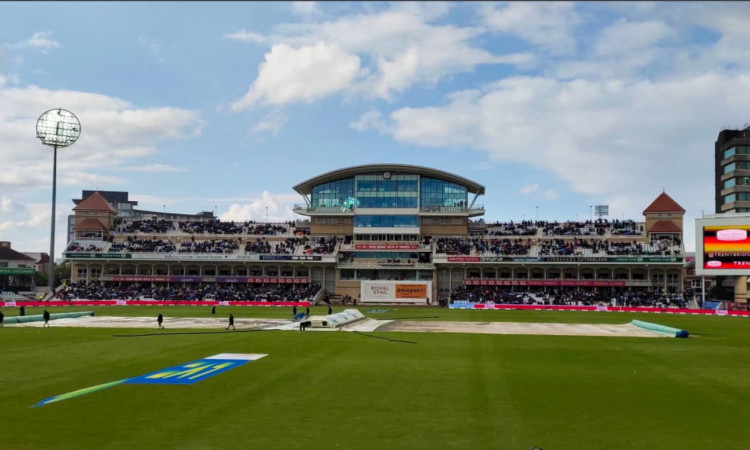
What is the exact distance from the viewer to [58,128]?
91625 millimetres

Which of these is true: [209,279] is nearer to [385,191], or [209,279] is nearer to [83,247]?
[83,247]

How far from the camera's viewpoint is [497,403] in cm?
1970

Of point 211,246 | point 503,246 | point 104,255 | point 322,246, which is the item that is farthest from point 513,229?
point 104,255

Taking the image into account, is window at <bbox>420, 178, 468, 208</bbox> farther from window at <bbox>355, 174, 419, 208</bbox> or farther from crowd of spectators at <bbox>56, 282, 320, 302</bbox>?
crowd of spectators at <bbox>56, 282, 320, 302</bbox>

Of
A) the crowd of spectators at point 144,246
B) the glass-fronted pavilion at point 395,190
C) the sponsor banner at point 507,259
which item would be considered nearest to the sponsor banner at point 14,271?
the crowd of spectators at point 144,246

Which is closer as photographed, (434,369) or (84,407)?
(84,407)

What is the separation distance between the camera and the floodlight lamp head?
9119cm

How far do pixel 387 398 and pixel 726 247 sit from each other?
6841 centimetres

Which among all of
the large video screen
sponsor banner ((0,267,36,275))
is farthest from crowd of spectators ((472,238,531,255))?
sponsor banner ((0,267,36,275))

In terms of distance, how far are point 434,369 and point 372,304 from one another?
212ft

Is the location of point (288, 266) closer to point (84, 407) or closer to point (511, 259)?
point (511, 259)

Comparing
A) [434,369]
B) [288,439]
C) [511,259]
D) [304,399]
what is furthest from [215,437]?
[511,259]

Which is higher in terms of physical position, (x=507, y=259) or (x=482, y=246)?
(x=482, y=246)

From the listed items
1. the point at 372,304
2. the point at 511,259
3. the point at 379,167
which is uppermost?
the point at 379,167
